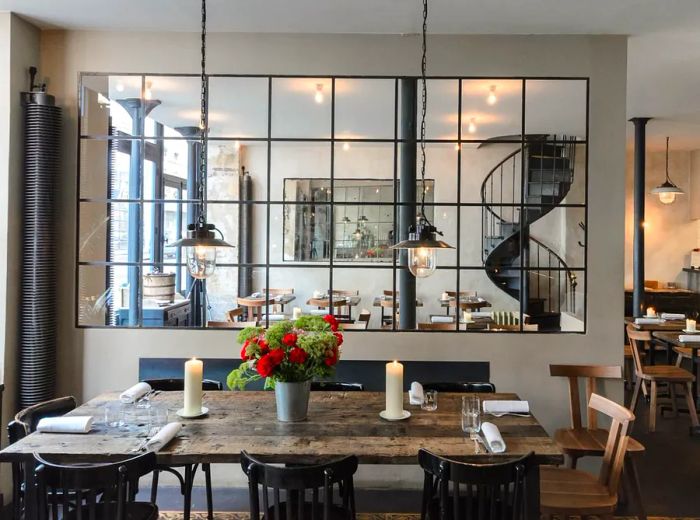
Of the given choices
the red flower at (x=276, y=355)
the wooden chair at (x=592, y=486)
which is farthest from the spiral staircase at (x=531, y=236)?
the red flower at (x=276, y=355)

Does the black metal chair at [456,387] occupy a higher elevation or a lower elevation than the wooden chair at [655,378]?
higher

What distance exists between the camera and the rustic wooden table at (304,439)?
2010 millimetres

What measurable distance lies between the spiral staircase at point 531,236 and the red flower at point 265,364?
214 cm

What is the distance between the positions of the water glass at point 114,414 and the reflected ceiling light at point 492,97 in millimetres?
3309

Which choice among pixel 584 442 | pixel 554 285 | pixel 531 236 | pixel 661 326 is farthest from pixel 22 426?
pixel 661 326

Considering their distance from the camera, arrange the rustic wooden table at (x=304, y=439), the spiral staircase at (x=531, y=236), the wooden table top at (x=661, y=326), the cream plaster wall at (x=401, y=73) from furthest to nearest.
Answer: the wooden table top at (x=661, y=326) < the spiral staircase at (x=531, y=236) < the cream plaster wall at (x=401, y=73) < the rustic wooden table at (x=304, y=439)

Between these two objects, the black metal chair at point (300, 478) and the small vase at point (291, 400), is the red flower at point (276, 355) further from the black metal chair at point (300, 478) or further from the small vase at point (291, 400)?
the black metal chair at point (300, 478)

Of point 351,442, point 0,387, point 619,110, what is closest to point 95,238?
point 0,387

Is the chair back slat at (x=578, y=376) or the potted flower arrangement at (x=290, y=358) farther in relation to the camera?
the chair back slat at (x=578, y=376)

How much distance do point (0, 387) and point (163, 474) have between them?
122 centimetres

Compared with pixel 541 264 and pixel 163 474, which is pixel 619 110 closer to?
pixel 541 264

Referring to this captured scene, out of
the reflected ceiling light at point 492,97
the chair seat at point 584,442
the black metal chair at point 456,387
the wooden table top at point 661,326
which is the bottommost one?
the chair seat at point 584,442

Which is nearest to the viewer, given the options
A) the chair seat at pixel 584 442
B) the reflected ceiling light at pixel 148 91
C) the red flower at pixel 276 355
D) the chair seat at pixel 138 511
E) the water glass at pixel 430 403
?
the chair seat at pixel 138 511

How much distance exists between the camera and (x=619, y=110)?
11.3 ft
